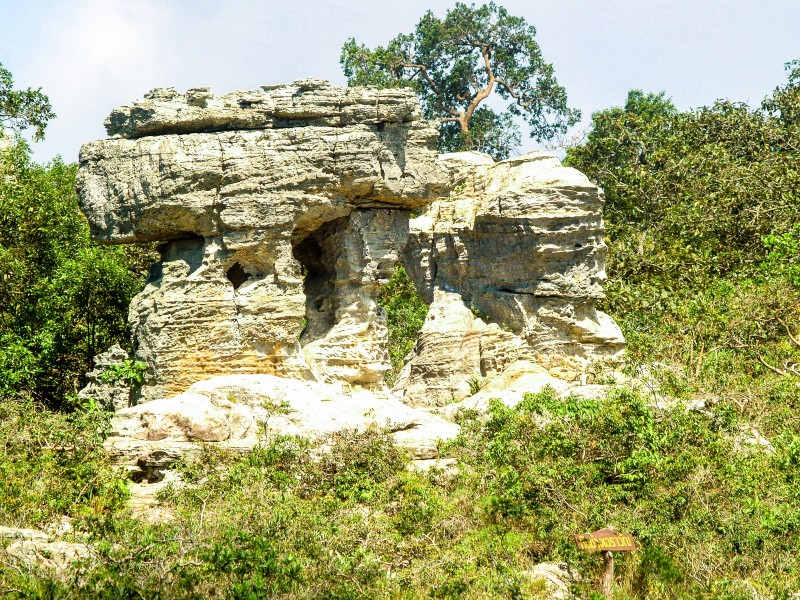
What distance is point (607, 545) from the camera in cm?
1045

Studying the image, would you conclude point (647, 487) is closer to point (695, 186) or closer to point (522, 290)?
point (522, 290)

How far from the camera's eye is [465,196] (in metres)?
20.5

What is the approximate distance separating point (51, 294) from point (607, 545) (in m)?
11.5

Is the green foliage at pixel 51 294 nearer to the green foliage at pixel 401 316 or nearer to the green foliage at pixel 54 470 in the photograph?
the green foliage at pixel 54 470

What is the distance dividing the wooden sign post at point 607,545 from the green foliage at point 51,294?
10.1 m

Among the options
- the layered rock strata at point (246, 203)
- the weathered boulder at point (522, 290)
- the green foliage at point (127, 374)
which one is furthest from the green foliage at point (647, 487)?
the green foliage at point (127, 374)

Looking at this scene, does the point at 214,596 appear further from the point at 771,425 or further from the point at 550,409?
the point at 771,425

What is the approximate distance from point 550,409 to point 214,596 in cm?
548

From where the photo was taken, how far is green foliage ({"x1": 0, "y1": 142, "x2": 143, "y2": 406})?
18531mm

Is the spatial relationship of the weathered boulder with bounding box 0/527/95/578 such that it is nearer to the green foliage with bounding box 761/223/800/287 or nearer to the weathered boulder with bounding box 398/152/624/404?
the weathered boulder with bounding box 398/152/624/404

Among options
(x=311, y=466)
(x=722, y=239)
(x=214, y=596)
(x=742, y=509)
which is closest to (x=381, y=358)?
(x=311, y=466)

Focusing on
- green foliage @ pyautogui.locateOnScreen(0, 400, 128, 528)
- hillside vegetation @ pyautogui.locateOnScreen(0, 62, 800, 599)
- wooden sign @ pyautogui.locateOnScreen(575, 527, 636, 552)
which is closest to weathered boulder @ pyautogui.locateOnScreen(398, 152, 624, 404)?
hillside vegetation @ pyautogui.locateOnScreen(0, 62, 800, 599)

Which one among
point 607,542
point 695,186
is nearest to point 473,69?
point 695,186

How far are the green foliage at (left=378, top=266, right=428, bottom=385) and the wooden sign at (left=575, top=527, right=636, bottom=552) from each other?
39.1 feet
